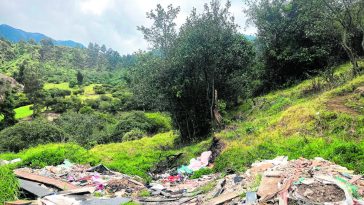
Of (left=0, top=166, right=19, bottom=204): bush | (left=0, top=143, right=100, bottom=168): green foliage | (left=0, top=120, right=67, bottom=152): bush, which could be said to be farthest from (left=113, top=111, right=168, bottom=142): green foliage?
(left=0, top=166, right=19, bottom=204): bush

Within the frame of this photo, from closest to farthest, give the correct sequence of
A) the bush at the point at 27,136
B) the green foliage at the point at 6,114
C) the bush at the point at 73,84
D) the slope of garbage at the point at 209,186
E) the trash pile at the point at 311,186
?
1. the trash pile at the point at 311,186
2. the slope of garbage at the point at 209,186
3. the bush at the point at 27,136
4. the green foliage at the point at 6,114
5. the bush at the point at 73,84

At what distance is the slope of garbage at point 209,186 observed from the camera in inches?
256

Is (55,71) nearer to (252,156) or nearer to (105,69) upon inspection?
(105,69)

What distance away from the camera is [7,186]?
29.2 ft

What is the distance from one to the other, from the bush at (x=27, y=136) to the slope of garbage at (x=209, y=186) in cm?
1401

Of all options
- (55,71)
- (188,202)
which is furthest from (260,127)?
(55,71)

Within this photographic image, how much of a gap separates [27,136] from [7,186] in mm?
18902

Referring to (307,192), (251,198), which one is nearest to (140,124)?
(251,198)

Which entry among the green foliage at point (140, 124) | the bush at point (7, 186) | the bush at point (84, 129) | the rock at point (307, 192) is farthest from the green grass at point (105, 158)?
the bush at point (84, 129)

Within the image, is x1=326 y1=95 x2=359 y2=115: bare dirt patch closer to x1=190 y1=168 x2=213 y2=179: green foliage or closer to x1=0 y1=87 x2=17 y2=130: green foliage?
x1=190 y1=168 x2=213 y2=179: green foliage

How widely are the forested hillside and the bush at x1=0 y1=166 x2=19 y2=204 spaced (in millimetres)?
130

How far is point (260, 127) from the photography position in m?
14.5

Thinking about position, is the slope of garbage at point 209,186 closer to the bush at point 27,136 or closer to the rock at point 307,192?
the rock at point 307,192

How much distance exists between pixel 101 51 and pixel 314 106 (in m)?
121
